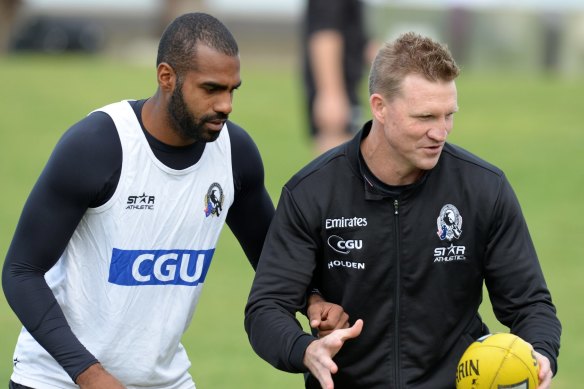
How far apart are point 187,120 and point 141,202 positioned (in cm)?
40

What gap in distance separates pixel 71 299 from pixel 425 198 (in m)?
1.55

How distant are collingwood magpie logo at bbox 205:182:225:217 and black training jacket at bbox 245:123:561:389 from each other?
29 centimetres

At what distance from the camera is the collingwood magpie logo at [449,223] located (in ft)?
17.8

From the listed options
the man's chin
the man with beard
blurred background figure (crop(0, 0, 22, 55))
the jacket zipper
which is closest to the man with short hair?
the jacket zipper

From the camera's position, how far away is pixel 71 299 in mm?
5484

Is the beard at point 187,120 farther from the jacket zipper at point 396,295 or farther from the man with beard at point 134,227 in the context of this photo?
the jacket zipper at point 396,295

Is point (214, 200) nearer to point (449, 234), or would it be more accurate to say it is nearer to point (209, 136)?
point (209, 136)

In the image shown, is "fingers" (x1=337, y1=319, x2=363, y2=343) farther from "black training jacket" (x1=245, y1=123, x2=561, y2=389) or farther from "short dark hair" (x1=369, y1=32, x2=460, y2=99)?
"short dark hair" (x1=369, y1=32, x2=460, y2=99)

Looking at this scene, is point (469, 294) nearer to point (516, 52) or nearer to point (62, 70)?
point (62, 70)

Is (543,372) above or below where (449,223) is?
below

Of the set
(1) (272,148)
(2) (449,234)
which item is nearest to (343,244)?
(2) (449,234)

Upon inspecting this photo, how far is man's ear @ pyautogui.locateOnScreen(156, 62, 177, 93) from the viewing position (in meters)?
5.34

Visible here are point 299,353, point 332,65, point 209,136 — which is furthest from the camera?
point 332,65

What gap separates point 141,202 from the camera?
17.7ft
